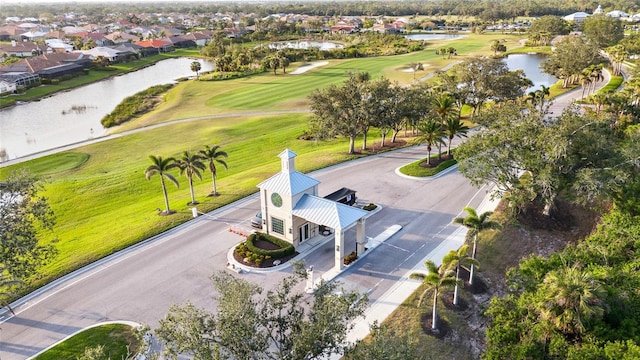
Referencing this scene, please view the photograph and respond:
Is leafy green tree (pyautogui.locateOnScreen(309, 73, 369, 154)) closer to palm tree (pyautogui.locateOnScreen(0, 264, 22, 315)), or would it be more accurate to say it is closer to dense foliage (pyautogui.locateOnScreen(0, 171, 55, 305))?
dense foliage (pyautogui.locateOnScreen(0, 171, 55, 305))

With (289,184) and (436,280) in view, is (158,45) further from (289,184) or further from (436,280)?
(436,280)

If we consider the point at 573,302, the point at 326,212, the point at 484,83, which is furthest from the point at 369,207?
A: the point at 484,83

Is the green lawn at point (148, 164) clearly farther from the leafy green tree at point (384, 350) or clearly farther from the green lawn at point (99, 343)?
the leafy green tree at point (384, 350)

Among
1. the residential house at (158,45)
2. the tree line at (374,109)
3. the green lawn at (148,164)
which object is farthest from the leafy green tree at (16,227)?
the residential house at (158,45)

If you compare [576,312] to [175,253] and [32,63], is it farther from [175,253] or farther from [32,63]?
[32,63]

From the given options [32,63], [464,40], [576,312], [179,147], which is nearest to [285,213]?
[576,312]

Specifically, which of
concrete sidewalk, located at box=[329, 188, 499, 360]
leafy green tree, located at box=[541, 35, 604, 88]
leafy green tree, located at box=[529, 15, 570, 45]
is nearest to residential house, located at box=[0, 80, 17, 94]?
concrete sidewalk, located at box=[329, 188, 499, 360]
